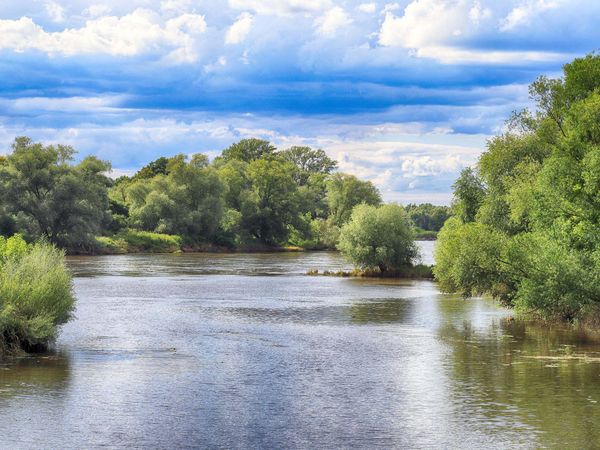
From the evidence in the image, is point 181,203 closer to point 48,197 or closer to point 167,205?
point 167,205

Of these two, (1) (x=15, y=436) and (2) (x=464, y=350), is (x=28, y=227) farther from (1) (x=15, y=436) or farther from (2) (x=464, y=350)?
(1) (x=15, y=436)

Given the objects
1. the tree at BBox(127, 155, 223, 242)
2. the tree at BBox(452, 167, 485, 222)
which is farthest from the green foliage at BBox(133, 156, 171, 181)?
the tree at BBox(452, 167, 485, 222)

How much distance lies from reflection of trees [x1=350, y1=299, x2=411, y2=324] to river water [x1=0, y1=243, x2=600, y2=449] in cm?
32

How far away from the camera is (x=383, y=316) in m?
51.8

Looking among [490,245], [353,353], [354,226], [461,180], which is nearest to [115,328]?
[353,353]

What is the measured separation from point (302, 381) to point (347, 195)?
404 feet

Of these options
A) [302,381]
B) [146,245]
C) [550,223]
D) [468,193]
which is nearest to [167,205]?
[146,245]

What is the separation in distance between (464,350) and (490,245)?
10549 millimetres

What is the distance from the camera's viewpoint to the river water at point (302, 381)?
23344 mm

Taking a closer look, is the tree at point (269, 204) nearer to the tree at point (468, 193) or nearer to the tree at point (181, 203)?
the tree at point (181, 203)

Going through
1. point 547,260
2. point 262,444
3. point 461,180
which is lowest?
point 262,444

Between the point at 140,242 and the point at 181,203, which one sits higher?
the point at 181,203

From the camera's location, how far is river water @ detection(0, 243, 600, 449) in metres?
23.3

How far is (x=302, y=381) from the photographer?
101 ft
